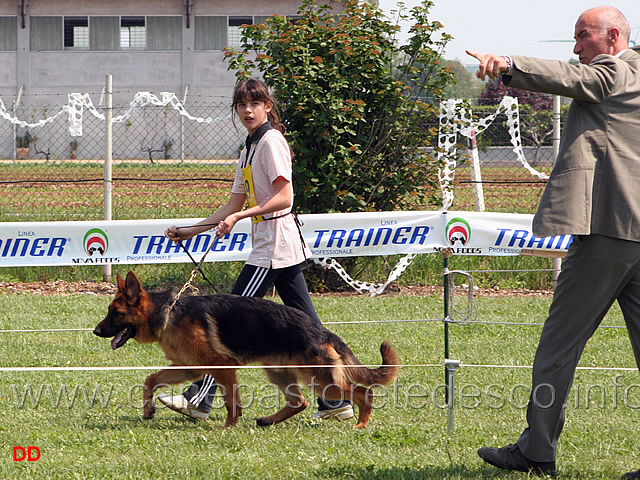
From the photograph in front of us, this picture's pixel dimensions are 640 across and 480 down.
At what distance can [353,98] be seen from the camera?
386 inches

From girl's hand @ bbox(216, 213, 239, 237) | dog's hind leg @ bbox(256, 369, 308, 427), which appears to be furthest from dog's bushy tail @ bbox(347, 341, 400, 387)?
girl's hand @ bbox(216, 213, 239, 237)

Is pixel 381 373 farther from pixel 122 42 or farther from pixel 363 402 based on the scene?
pixel 122 42

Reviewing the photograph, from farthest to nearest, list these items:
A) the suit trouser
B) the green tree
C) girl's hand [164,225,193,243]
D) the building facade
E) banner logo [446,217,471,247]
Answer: the building facade
the green tree
banner logo [446,217,471,247]
girl's hand [164,225,193,243]
the suit trouser

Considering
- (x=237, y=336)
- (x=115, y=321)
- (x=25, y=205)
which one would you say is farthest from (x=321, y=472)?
(x=25, y=205)

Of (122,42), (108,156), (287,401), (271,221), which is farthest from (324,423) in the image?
(122,42)

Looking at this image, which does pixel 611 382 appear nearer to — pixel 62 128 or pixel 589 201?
pixel 589 201

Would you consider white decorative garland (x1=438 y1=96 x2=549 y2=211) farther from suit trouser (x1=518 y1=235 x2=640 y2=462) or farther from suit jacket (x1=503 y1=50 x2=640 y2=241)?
suit jacket (x1=503 y1=50 x2=640 y2=241)

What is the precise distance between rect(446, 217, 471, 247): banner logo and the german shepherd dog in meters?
4.03

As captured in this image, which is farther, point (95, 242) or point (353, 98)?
point (353, 98)

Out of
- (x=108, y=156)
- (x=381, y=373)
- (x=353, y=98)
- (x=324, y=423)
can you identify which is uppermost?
(x=353, y=98)

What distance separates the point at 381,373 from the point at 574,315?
1582 mm

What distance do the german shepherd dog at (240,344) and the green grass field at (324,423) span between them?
0.20 metres

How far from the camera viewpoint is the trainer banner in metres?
8.81

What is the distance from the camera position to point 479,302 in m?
9.30
